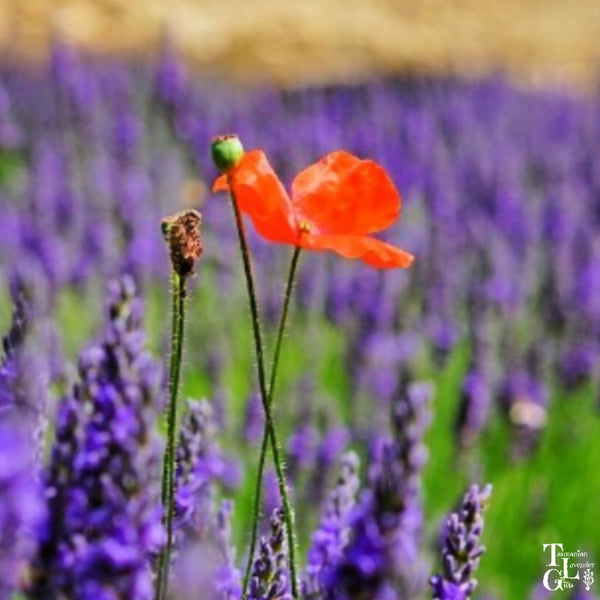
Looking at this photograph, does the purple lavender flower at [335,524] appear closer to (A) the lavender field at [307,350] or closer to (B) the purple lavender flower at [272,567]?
(A) the lavender field at [307,350]

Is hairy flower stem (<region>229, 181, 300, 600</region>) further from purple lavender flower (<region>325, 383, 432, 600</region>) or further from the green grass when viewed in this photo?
the green grass

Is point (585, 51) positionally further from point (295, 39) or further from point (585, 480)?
point (585, 480)

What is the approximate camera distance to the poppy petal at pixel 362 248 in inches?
53.9

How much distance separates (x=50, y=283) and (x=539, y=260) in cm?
193

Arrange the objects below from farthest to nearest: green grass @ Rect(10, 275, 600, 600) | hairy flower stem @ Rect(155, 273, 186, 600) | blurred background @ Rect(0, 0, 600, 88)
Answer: blurred background @ Rect(0, 0, 600, 88) < green grass @ Rect(10, 275, 600, 600) < hairy flower stem @ Rect(155, 273, 186, 600)

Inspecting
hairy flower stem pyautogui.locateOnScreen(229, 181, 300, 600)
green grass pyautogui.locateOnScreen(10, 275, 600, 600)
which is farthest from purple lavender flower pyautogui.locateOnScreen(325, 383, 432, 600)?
green grass pyautogui.locateOnScreen(10, 275, 600, 600)

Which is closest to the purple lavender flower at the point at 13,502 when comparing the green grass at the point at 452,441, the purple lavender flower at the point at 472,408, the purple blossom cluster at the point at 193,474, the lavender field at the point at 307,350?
the lavender field at the point at 307,350

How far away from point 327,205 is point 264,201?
8 centimetres

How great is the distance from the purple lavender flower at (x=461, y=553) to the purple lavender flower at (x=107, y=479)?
25 cm

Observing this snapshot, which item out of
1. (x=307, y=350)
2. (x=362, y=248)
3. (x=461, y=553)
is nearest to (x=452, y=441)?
(x=307, y=350)

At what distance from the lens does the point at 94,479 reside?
5.01 feet

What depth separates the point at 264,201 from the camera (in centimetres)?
138

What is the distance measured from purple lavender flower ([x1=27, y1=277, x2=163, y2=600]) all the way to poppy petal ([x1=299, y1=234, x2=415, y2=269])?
0.23 meters

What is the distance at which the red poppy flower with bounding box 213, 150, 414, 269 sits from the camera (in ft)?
4.51
